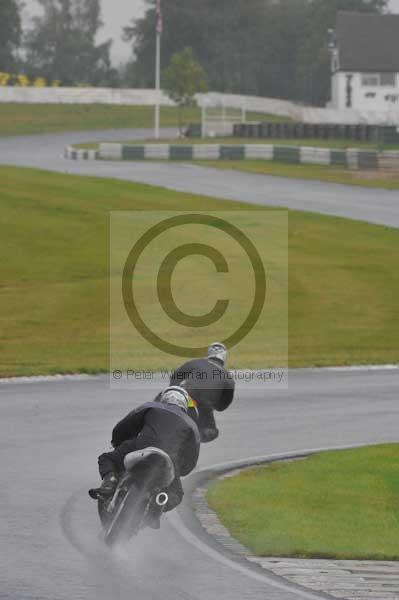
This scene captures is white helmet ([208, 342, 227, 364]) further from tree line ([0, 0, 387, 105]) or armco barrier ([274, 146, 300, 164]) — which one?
tree line ([0, 0, 387, 105])

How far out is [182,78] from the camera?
8956 cm

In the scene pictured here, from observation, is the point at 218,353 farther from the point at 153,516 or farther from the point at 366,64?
the point at 366,64

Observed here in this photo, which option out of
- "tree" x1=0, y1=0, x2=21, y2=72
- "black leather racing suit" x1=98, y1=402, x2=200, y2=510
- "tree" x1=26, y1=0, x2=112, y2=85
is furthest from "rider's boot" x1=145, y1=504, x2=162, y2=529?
"tree" x1=26, y1=0, x2=112, y2=85

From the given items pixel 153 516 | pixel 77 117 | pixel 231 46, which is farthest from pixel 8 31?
pixel 153 516

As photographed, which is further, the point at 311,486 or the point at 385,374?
the point at 385,374

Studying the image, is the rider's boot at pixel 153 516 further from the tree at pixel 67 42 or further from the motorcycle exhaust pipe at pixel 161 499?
the tree at pixel 67 42

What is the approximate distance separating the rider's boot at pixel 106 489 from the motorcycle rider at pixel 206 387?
6.53 feet

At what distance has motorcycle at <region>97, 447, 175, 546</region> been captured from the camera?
36.1ft

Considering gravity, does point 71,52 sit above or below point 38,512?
above

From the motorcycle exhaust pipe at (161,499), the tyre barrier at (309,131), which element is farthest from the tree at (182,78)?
the motorcycle exhaust pipe at (161,499)

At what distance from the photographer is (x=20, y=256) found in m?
35.0

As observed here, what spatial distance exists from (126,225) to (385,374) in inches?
685

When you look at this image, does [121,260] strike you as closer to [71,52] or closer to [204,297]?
[204,297]

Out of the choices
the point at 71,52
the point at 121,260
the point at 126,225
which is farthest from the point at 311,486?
the point at 71,52
